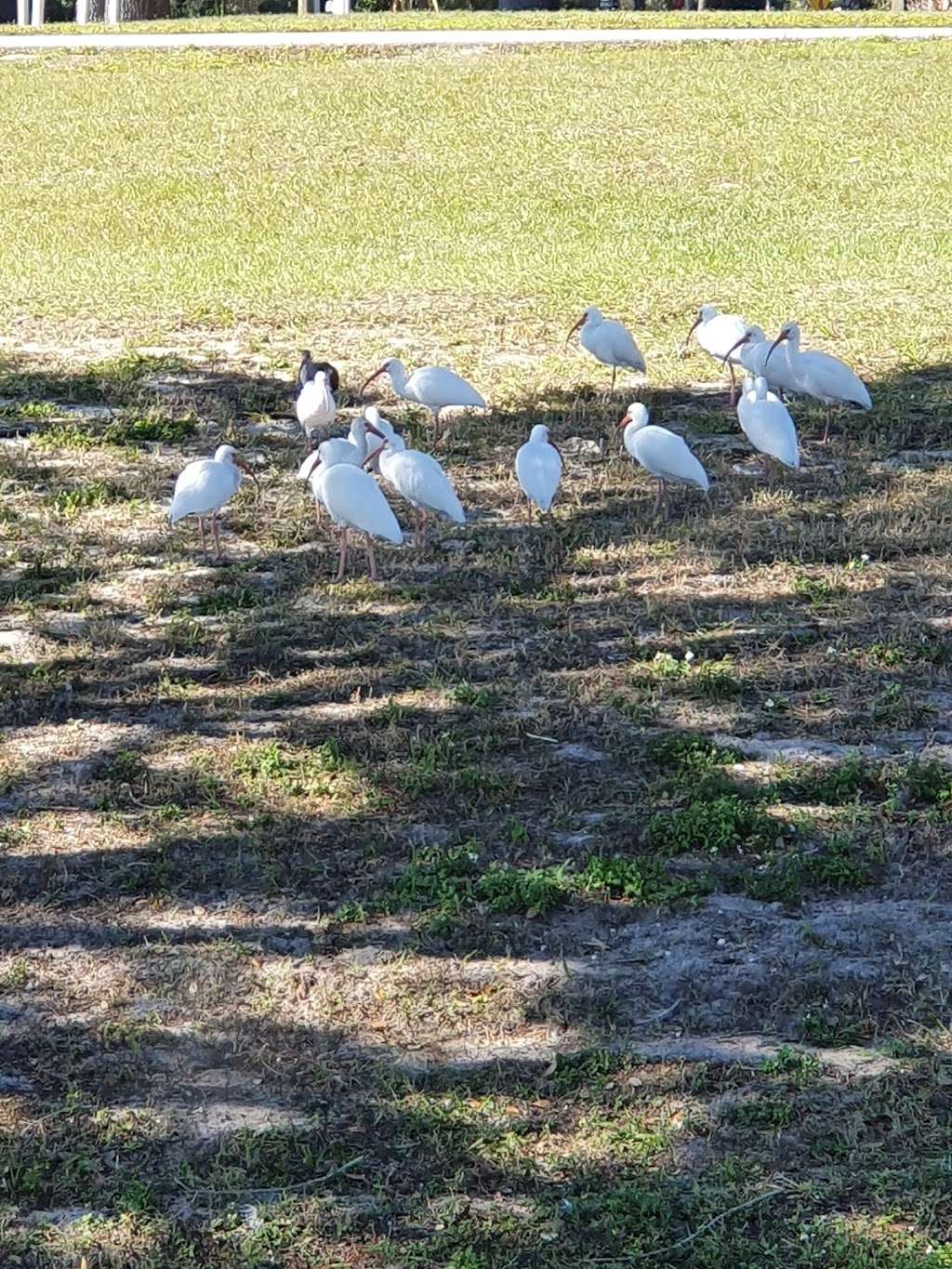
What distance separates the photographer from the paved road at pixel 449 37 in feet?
81.8

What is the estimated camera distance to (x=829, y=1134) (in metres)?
4.01

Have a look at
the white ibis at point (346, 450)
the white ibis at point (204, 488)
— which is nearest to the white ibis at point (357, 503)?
the white ibis at point (346, 450)

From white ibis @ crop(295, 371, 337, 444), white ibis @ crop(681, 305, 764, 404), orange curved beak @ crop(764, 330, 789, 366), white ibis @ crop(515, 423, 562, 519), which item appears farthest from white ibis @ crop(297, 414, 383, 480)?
white ibis @ crop(681, 305, 764, 404)

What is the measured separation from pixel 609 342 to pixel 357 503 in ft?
10.1

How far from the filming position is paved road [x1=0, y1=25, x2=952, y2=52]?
24922 millimetres

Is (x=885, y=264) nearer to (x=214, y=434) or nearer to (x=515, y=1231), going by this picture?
(x=214, y=434)

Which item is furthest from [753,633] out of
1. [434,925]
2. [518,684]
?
[434,925]

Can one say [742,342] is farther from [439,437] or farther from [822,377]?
[439,437]

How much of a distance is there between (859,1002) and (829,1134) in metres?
0.52

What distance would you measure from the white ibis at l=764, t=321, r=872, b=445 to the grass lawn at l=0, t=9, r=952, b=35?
19.0 meters

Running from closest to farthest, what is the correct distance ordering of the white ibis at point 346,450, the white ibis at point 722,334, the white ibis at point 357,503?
the white ibis at point 357,503 < the white ibis at point 346,450 < the white ibis at point 722,334

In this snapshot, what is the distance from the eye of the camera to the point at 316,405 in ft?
28.7

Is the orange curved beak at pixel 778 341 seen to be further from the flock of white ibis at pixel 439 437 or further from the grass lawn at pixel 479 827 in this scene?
the grass lawn at pixel 479 827

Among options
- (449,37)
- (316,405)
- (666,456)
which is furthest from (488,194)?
(666,456)
